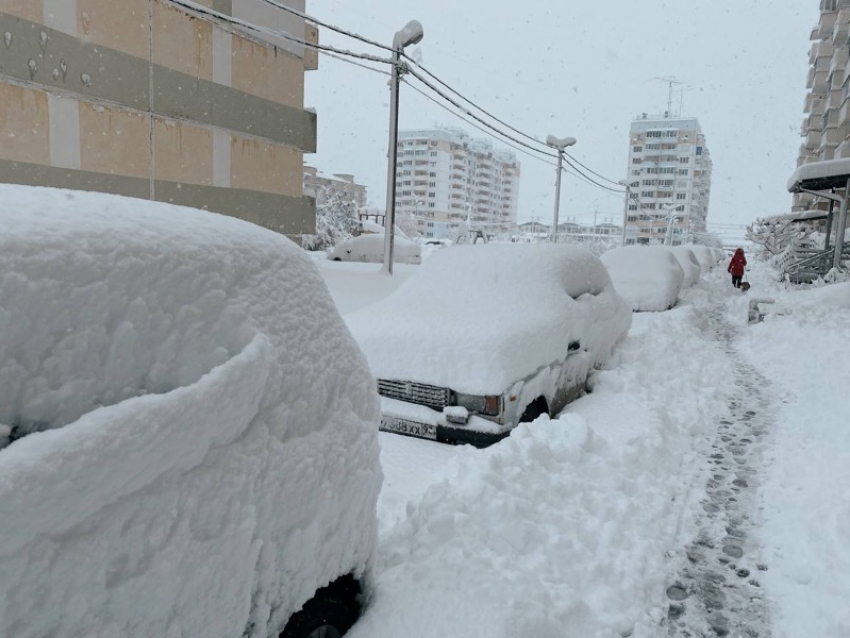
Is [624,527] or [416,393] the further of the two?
[416,393]

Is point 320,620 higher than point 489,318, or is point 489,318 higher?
point 489,318

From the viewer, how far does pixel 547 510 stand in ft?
11.7

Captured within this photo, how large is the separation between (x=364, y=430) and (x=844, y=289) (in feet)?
47.4

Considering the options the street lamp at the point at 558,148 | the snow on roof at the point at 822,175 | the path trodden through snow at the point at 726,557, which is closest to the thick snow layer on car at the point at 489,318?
the path trodden through snow at the point at 726,557

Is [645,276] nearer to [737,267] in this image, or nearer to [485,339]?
[737,267]

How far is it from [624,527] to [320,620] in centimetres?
209

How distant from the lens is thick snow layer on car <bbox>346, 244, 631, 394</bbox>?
4676 mm

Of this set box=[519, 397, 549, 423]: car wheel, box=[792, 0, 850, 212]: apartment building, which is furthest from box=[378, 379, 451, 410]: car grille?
box=[792, 0, 850, 212]: apartment building

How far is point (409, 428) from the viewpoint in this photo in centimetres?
466

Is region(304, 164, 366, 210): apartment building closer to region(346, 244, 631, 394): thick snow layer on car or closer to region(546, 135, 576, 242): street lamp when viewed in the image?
region(546, 135, 576, 242): street lamp

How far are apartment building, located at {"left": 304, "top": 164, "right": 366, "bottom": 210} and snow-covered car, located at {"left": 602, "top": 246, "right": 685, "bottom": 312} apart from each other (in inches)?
424

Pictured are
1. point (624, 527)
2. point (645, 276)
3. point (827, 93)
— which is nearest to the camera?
point (624, 527)

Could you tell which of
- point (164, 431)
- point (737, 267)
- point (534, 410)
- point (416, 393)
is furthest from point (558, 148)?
point (164, 431)

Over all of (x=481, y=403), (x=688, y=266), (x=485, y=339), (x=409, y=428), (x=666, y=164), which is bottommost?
(x=409, y=428)
